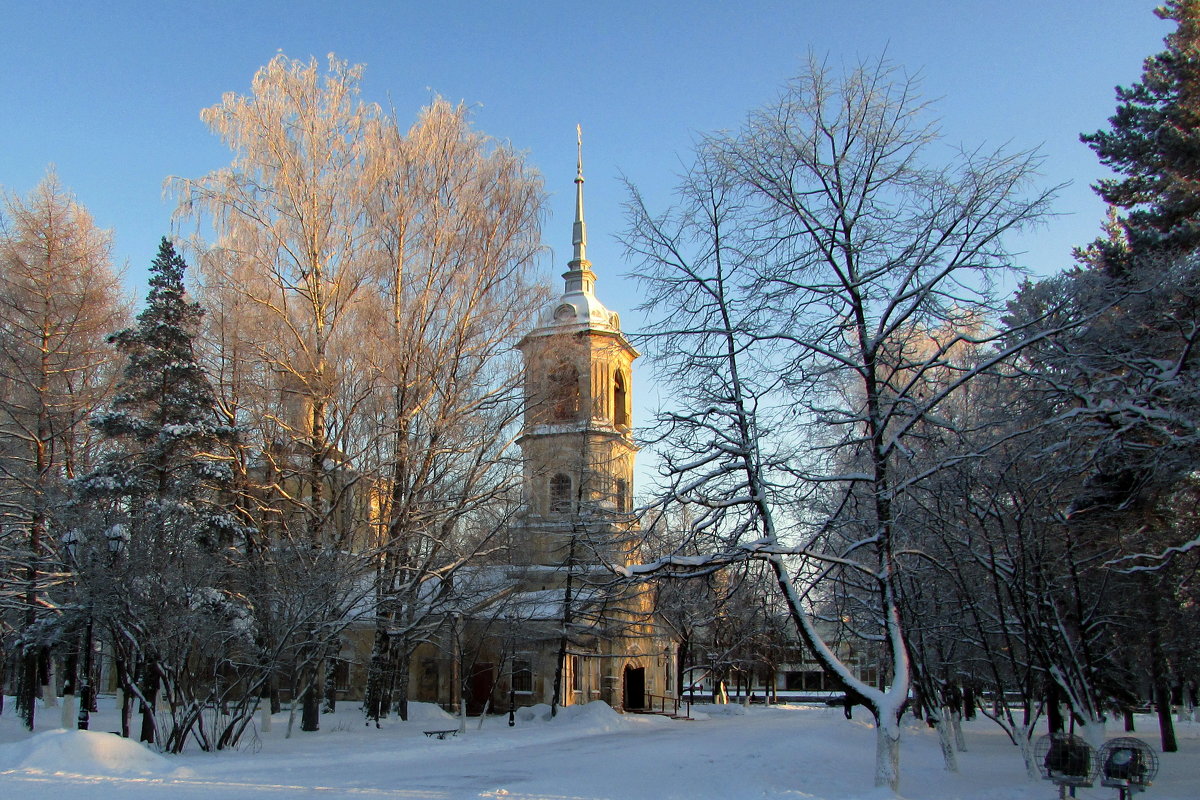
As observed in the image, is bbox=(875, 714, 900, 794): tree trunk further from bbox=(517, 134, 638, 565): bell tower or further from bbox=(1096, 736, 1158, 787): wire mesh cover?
bbox=(517, 134, 638, 565): bell tower

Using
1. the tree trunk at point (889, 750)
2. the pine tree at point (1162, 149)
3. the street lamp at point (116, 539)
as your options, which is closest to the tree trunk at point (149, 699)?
the street lamp at point (116, 539)

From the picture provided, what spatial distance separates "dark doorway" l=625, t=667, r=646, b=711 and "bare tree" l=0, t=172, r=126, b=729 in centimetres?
2140

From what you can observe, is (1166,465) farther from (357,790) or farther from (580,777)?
(357,790)

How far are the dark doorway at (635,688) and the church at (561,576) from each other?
1.8 inches

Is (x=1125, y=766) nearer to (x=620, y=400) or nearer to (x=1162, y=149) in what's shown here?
(x=1162, y=149)

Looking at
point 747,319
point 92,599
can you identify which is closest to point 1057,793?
point 747,319

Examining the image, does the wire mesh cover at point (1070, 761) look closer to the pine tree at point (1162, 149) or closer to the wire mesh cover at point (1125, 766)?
the wire mesh cover at point (1125, 766)

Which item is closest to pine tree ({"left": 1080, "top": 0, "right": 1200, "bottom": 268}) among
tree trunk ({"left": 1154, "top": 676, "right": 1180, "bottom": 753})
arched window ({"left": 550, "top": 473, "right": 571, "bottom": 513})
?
tree trunk ({"left": 1154, "top": 676, "right": 1180, "bottom": 753})

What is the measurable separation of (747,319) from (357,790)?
8394 millimetres

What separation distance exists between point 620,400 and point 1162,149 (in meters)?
24.9

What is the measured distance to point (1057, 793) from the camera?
1391 centimetres

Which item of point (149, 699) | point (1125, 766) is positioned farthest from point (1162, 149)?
point (149, 699)

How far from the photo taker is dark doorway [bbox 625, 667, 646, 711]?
124ft

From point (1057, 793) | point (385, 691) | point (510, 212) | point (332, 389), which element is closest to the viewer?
point (1057, 793)
